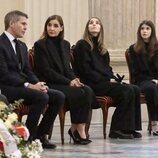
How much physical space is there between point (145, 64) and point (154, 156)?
229 cm

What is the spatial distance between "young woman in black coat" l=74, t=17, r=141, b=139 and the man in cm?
91

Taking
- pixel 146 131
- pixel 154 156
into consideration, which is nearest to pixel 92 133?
pixel 146 131

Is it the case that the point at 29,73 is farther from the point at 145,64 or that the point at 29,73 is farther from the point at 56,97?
Result: the point at 145,64

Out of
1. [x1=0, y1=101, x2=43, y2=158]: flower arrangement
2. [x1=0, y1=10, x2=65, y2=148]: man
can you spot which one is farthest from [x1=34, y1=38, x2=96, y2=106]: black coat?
[x1=0, y1=101, x2=43, y2=158]: flower arrangement

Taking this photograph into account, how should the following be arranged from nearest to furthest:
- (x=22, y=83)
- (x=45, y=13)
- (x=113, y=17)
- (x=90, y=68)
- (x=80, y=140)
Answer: (x=22, y=83), (x=80, y=140), (x=90, y=68), (x=45, y=13), (x=113, y=17)

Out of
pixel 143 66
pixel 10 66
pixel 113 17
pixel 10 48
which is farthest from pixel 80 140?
pixel 113 17

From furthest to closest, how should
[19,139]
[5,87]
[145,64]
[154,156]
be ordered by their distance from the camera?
[145,64] → [5,87] → [154,156] → [19,139]

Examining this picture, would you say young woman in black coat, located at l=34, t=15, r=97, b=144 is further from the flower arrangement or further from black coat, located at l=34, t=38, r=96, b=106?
the flower arrangement

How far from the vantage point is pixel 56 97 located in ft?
20.1

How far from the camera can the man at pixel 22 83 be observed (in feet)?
19.4

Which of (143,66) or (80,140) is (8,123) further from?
(143,66)

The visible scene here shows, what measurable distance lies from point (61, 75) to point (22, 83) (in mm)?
653

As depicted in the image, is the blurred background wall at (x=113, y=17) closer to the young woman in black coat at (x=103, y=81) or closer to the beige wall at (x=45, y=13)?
the beige wall at (x=45, y=13)

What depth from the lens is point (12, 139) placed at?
318 centimetres
